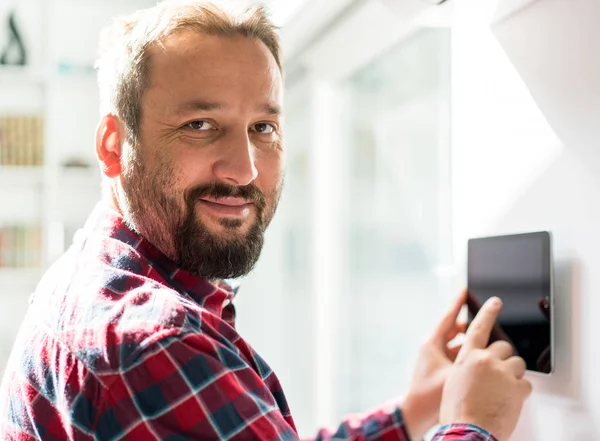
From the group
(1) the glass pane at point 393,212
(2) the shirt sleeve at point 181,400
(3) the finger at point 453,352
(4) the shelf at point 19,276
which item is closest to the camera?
(2) the shirt sleeve at point 181,400

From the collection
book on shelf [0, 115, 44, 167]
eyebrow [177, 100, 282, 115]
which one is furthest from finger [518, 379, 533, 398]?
book on shelf [0, 115, 44, 167]

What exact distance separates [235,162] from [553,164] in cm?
47

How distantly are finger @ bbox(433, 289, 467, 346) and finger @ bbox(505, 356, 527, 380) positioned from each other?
182mm

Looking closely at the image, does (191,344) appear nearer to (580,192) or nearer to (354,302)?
(580,192)

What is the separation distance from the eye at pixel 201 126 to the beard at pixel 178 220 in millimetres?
65

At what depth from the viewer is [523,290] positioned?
115 centimetres

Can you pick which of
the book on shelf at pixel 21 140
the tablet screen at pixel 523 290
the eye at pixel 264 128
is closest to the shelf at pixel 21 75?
the book on shelf at pixel 21 140

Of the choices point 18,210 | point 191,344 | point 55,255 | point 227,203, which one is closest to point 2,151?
point 18,210

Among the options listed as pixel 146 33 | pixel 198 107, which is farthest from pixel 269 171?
pixel 146 33

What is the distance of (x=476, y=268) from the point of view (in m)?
1.29

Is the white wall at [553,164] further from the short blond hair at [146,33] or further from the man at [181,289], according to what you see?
the short blond hair at [146,33]

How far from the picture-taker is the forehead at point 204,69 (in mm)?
1139

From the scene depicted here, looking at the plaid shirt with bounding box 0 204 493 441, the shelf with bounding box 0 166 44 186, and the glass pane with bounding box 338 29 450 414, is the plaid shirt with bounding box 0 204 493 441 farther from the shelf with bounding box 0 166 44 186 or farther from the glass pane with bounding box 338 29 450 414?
the shelf with bounding box 0 166 44 186

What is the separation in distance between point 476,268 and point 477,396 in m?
0.29
